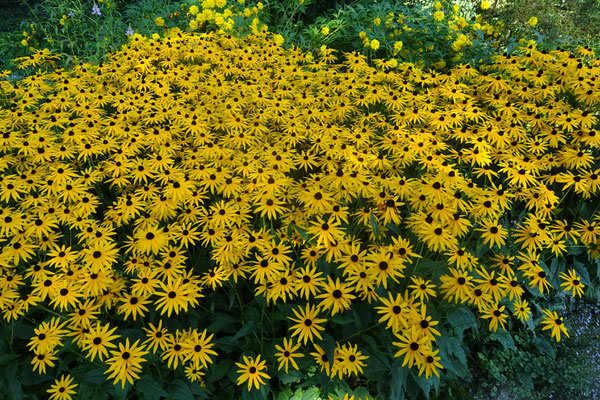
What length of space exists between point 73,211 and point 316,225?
141cm

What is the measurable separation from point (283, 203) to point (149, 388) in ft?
3.92

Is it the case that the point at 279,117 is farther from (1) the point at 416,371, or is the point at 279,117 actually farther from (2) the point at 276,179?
(1) the point at 416,371

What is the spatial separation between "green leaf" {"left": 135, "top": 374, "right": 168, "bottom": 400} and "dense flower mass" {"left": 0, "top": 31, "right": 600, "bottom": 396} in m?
0.14

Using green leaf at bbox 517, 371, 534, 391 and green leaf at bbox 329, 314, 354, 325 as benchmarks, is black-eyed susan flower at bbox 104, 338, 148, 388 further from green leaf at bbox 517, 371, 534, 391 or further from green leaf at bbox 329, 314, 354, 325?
green leaf at bbox 517, 371, 534, 391

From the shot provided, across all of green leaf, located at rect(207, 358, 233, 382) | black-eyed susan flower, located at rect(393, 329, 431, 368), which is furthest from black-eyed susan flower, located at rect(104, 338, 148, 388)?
black-eyed susan flower, located at rect(393, 329, 431, 368)

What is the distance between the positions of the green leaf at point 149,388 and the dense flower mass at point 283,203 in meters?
0.14

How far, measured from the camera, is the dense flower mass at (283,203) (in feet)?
6.98

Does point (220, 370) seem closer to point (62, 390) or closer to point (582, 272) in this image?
point (62, 390)

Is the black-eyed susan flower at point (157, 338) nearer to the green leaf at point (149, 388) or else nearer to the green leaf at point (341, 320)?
the green leaf at point (149, 388)

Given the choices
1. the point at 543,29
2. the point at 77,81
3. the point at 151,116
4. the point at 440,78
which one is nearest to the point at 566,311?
the point at 440,78

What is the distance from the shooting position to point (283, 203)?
8.33 ft

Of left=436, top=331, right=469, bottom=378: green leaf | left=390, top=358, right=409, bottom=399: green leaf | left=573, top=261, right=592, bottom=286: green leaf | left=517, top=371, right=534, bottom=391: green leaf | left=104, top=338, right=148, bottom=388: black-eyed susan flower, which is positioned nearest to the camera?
left=104, top=338, right=148, bottom=388: black-eyed susan flower

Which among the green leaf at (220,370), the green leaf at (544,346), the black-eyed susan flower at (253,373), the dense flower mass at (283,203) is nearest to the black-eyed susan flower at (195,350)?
the dense flower mass at (283,203)

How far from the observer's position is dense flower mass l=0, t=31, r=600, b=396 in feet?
6.98
